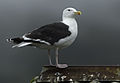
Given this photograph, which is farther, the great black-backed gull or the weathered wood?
the great black-backed gull

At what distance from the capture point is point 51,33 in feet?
18.3

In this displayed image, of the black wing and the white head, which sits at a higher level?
the white head

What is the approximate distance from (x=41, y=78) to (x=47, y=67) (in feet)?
1.75

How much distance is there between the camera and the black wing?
5426 millimetres

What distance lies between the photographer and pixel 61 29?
18.9ft

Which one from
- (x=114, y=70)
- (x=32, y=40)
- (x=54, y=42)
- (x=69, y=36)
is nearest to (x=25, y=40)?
(x=32, y=40)

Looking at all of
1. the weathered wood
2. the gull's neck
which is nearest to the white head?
the gull's neck

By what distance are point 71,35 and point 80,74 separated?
1.07 m

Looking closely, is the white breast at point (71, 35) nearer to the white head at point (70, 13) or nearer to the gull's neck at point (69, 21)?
the gull's neck at point (69, 21)

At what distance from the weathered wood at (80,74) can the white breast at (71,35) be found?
0.59 m

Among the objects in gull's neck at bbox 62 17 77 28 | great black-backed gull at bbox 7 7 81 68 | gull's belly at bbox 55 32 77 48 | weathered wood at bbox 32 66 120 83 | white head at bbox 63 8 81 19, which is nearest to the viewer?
weathered wood at bbox 32 66 120 83

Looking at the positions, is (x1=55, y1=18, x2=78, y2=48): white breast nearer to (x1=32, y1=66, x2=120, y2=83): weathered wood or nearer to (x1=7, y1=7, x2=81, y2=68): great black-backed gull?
(x1=7, y1=7, x2=81, y2=68): great black-backed gull

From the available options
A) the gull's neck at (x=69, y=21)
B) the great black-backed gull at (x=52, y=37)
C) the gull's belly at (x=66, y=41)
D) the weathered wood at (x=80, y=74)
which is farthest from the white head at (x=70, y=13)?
the weathered wood at (x=80, y=74)

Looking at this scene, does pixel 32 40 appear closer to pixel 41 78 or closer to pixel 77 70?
pixel 41 78
